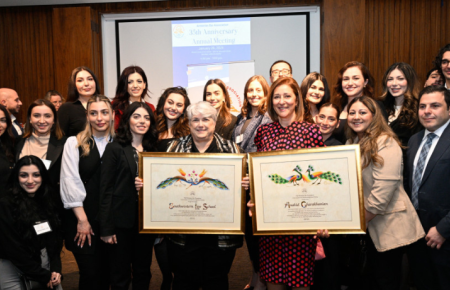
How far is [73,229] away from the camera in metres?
2.82

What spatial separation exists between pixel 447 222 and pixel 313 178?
0.89 metres

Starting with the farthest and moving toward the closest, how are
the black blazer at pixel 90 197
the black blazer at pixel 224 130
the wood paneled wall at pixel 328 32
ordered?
the wood paneled wall at pixel 328 32 < the black blazer at pixel 224 130 < the black blazer at pixel 90 197

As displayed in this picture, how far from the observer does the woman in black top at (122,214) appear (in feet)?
8.92

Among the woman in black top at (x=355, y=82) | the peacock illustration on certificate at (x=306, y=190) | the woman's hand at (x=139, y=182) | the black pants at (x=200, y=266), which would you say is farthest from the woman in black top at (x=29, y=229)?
the woman in black top at (x=355, y=82)

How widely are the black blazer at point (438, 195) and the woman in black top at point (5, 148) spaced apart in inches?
122

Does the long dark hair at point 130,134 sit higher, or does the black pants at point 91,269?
the long dark hair at point 130,134

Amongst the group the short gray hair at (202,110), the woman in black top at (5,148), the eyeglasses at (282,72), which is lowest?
the woman in black top at (5,148)

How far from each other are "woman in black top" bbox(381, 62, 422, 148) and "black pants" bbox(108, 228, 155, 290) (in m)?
2.20

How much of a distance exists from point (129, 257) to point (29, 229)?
74 cm

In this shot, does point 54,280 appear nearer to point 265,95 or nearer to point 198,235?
point 198,235

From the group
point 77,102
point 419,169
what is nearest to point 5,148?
point 77,102

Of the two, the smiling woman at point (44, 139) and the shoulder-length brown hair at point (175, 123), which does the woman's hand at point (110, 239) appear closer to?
the smiling woman at point (44, 139)

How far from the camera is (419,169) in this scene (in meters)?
2.65

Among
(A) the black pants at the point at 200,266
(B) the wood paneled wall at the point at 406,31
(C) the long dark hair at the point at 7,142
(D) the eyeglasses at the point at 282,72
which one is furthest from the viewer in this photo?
(B) the wood paneled wall at the point at 406,31
